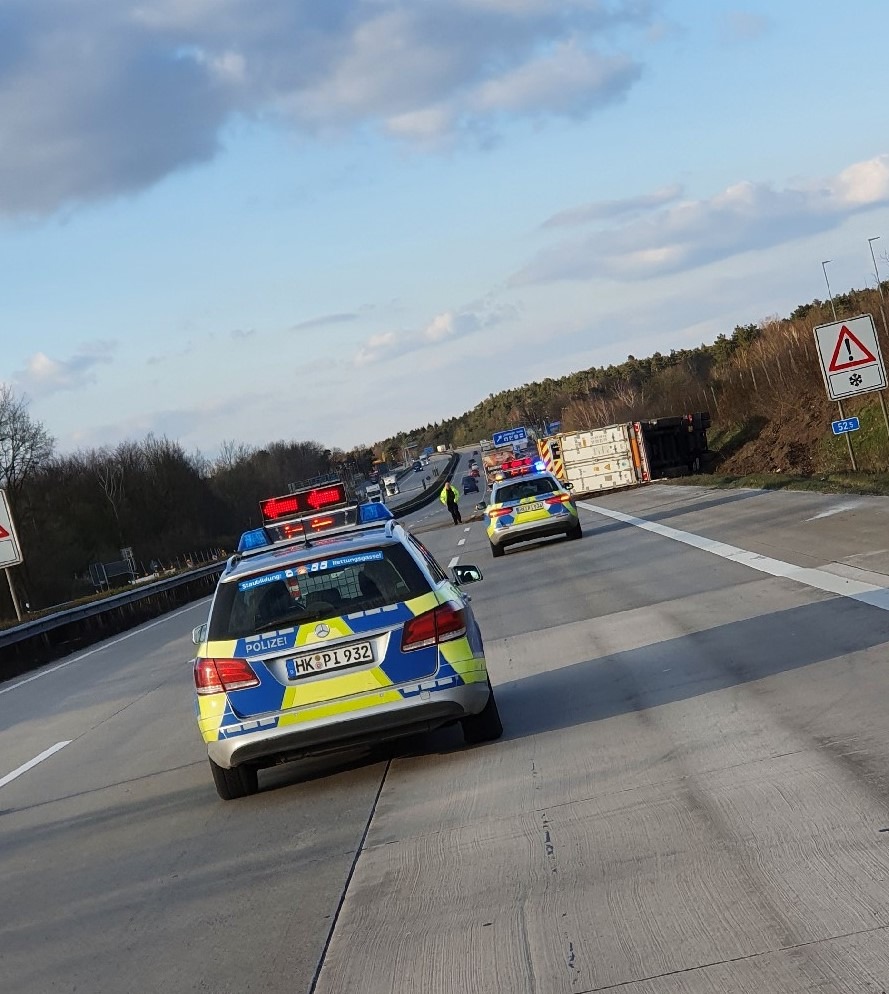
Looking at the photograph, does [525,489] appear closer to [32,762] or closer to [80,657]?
[80,657]

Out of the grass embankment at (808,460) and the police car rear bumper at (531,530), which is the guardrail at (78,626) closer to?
the police car rear bumper at (531,530)

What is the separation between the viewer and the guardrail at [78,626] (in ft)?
83.6

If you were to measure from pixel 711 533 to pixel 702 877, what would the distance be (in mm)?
17429

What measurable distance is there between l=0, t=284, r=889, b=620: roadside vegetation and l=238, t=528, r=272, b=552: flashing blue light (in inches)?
592

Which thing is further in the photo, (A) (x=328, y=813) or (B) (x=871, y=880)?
(A) (x=328, y=813)

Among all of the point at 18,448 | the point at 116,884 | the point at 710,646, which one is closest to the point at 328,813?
the point at 116,884

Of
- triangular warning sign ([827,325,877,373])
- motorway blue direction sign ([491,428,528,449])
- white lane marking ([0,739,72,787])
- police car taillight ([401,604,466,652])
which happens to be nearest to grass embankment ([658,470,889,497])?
triangular warning sign ([827,325,877,373])


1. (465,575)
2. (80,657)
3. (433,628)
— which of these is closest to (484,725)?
(433,628)

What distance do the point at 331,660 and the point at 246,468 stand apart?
127004 mm

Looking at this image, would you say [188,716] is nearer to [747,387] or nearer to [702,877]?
[702,877]

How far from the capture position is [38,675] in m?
23.0

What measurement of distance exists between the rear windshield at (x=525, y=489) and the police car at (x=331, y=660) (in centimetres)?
1873

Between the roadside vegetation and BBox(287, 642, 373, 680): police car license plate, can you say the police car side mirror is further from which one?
the roadside vegetation

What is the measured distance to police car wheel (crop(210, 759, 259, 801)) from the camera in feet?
28.0
